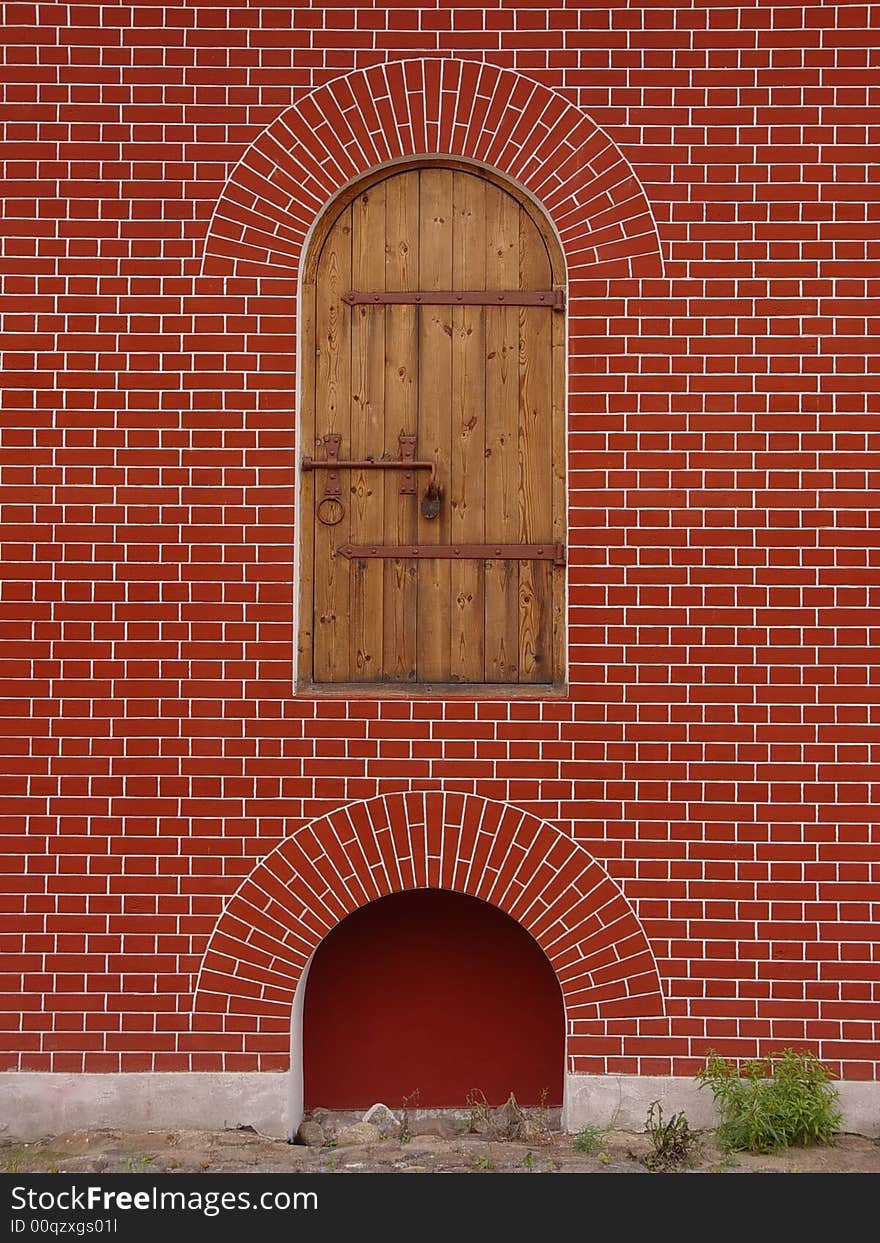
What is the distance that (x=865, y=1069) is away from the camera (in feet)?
15.6

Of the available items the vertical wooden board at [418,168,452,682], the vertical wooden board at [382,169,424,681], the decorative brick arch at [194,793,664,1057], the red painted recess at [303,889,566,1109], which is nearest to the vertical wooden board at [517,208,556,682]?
the vertical wooden board at [418,168,452,682]

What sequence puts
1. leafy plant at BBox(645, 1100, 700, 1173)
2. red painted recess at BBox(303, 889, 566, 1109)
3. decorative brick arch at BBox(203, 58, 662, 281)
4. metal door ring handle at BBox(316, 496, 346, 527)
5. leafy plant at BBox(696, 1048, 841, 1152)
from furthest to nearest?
red painted recess at BBox(303, 889, 566, 1109)
metal door ring handle at BBox(316, 496, 346, 527)
decorative brick arch at BBox(203, 58, 662, 281)
leafy plant at BBox(696, 1048, 841, 1152)
leafy plant at BBox(645, 1100, 700, 1173)

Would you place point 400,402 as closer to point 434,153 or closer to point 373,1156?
point 434,153

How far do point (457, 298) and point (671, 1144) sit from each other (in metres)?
3.52

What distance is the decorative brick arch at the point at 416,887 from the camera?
4.81 meters

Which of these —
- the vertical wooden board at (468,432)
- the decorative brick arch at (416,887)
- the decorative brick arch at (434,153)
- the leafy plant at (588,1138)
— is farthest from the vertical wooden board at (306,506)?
the leafy plant at (588,1138)

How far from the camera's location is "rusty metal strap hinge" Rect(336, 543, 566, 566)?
16.3 feet

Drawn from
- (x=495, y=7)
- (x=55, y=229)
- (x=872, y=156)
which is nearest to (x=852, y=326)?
(x=872, y=156)

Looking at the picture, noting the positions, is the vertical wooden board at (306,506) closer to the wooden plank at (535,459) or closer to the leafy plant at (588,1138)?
the wooden plank at (535,459)

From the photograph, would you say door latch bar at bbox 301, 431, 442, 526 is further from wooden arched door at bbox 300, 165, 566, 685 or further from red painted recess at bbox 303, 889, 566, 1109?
red painted recess at bbox 303, 889, 566, 1109

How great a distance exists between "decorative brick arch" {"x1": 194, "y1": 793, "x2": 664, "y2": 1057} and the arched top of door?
7.52 feet

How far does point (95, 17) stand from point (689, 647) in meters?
3.62

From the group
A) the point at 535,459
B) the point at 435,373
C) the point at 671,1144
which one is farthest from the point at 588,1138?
the point at 435,373

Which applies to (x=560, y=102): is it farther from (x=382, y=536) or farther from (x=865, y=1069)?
(x=865, y=1069)
